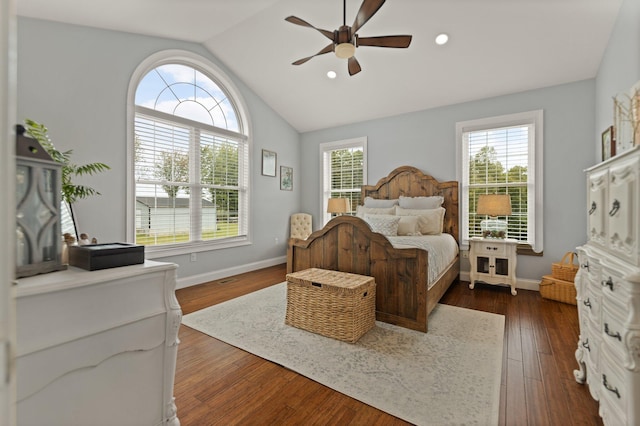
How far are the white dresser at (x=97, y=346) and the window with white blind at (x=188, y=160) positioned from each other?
274 cm

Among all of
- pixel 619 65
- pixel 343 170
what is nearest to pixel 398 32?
pixel 619 65

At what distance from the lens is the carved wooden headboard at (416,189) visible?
4422 mm

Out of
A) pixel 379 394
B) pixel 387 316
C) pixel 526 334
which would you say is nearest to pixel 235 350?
pixel 379 394

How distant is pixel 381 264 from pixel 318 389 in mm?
1306

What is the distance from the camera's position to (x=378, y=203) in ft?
15.8

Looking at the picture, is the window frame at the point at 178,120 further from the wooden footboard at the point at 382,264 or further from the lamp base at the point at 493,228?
the lamp base at the point at 493,228

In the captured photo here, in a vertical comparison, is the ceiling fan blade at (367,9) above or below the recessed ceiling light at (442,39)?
below

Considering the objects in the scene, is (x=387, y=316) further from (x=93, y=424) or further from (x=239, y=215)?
(x=239, y=215)

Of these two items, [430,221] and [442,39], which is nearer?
[442,39]

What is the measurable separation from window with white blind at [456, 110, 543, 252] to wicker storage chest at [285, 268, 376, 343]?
2580 millimetres

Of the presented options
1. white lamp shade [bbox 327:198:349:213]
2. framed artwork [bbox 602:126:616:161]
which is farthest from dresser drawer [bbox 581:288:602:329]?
white lamp shade [bbox 327:198:349:213]

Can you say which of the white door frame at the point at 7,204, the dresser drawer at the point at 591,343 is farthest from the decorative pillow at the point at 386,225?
the white door frame at the point at 7,204

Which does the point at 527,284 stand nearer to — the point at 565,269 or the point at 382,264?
the point at 565,269

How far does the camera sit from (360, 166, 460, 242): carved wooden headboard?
4422mm
